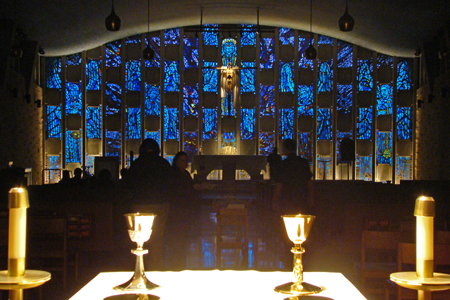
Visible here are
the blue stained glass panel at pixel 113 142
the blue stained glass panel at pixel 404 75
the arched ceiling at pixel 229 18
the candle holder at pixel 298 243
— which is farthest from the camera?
the blue stained glass panel at pixel 113 142

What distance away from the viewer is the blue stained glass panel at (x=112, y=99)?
1481 centimetres

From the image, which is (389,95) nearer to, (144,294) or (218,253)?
(218,253)

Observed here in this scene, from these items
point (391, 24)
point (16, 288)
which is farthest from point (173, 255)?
point (391, 24)

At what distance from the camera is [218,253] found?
498cm

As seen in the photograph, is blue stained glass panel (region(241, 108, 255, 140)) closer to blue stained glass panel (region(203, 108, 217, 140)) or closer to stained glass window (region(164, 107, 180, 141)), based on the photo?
blue stained glass panel (region(203, 108, 217, 140))

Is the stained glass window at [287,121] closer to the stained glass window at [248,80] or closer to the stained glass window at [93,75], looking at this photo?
the stained glass window at [248,80]

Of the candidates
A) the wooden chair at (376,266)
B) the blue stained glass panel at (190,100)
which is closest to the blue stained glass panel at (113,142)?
the blue stained glass panel at (190,100)

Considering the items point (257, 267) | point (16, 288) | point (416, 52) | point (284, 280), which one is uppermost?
point (416, 52)

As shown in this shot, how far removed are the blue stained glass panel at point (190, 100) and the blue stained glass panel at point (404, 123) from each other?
18.8ft

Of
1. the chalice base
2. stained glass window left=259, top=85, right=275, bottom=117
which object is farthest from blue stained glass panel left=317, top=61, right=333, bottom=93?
the chalice base

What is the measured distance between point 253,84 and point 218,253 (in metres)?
10.4

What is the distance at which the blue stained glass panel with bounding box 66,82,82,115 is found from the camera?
48.2 ft

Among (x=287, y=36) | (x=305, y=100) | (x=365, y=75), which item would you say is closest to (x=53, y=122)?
(x=287, y=36)

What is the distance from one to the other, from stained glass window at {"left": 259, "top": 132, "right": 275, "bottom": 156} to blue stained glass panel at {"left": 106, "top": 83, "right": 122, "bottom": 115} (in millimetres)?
4184
